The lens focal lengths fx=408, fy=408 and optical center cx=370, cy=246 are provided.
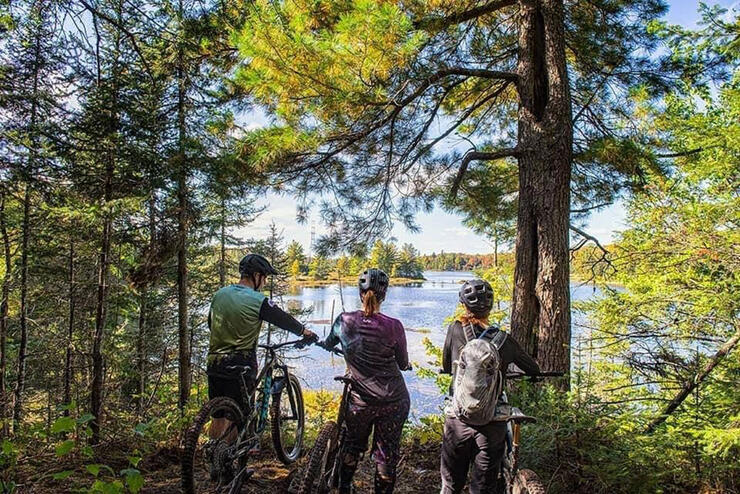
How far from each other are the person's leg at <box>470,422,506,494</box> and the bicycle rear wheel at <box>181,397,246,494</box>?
5.13ft

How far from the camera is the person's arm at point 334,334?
2.54 meters

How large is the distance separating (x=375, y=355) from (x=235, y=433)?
1.16 meters

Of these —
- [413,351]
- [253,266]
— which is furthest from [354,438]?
[413,351]

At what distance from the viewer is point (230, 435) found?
2.70 meters

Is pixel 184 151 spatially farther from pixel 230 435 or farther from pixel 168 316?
pixel 168 316

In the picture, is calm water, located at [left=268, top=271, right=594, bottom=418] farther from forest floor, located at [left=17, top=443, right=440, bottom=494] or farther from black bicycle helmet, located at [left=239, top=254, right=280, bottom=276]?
black bicycle helmet, located at [left=239, top=254, right=280, bottom=276]

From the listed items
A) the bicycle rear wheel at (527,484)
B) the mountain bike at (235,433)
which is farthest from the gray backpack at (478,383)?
the mountain bike at (235,433)

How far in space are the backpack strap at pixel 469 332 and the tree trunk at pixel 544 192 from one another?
2101 mm

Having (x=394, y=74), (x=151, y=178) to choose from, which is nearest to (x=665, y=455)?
(x=394, y=74)

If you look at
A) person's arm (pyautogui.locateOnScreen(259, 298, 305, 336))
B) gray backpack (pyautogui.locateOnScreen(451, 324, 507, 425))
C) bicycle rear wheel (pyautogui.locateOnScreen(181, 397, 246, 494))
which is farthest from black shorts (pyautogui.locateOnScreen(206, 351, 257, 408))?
gray backpack (pyautogui.locateOnScreen(451, 324, 507, 425))

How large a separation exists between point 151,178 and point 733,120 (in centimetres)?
680

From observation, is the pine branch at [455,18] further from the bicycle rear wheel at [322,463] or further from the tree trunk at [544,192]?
the bicycle rear wheel at [322,463]

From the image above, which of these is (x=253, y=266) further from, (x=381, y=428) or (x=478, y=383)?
(x=478, y=383)

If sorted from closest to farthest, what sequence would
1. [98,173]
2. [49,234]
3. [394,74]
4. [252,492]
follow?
[252,492] < [394,74] < [98,173] < [49,234]
